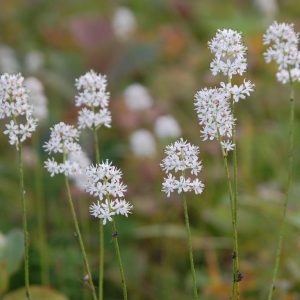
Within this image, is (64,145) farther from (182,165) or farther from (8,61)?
(8,61)

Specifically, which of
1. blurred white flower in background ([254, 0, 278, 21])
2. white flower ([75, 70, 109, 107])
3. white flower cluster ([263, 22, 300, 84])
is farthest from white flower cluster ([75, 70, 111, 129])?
blurred white flower in background ([254, 0, 278, 21])

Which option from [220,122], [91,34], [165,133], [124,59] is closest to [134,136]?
[165,133]

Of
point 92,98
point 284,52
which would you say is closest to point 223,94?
point 284,52

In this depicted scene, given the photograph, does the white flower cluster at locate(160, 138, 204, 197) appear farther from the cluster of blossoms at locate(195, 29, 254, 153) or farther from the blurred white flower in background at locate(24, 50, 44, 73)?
the blurred white flower in background at locate(24, 50, 44, 73)

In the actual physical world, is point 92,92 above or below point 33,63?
below

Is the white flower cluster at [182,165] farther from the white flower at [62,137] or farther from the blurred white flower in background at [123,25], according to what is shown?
the blurred white flower in background at [123,25]

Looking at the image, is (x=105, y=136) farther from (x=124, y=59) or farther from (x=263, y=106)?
(x=263, y=106)

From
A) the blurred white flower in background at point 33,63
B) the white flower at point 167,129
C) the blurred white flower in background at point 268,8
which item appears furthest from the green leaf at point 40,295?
the blurred white flower in background at point 268,8
